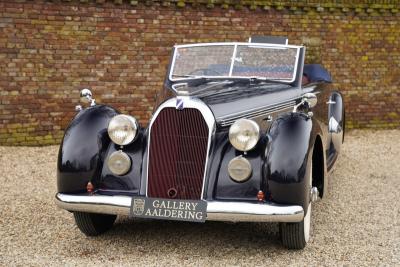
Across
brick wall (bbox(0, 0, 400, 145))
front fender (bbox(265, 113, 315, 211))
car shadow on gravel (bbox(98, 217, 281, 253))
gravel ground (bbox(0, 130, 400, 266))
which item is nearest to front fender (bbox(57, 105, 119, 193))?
gravel ground (bbox(0, 130, 400, 266))

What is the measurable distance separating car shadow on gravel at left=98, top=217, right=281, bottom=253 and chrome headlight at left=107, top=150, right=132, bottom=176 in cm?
62

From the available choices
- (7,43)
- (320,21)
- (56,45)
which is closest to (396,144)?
(320,21)

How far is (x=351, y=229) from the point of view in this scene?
525 cm

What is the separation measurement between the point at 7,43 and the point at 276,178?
5.62 metres

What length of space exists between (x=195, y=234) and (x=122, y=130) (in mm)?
1057

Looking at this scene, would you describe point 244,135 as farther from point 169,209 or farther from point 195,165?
point 169,209

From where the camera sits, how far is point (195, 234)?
5020 mm

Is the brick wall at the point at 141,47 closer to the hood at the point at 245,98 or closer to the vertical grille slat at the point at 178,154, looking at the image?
the hood at the point at 245,98

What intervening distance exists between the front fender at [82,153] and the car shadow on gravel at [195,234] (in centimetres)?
62

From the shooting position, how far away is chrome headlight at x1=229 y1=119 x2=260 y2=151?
4398 mm

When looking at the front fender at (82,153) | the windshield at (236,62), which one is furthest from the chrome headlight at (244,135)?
the windshield at (236,62)

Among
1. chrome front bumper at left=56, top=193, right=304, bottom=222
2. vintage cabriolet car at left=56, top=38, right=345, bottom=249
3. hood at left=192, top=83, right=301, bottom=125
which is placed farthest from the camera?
hood at left=192, top=83, right=301, bottom=125

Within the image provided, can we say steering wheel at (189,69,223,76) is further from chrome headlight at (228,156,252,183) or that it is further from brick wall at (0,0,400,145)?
brick wall at (0,0,400,145)

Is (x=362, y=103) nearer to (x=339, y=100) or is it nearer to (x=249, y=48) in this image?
(x=339, y=100)
